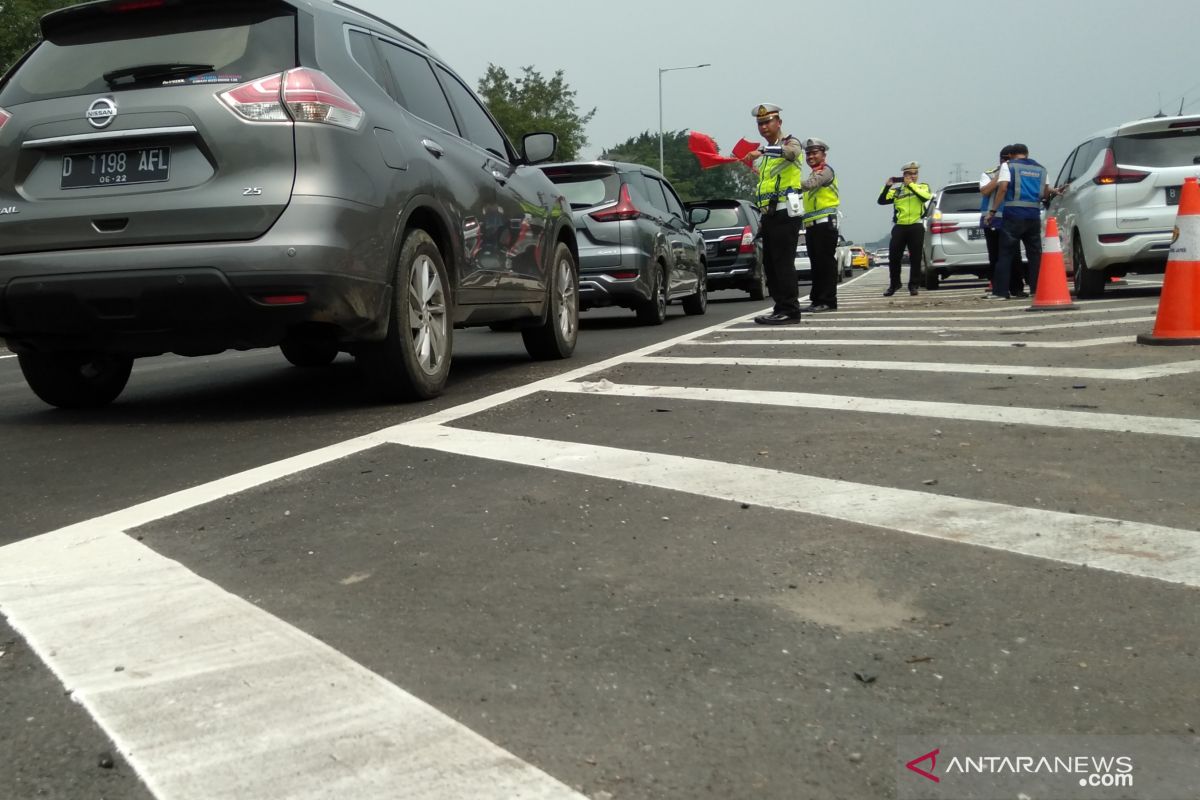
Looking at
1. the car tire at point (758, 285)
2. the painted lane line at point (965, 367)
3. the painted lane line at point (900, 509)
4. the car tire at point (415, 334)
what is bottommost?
the car tire at point (758, 285)

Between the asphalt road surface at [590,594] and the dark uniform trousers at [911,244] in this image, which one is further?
the dark uniform trousers at [911,244]

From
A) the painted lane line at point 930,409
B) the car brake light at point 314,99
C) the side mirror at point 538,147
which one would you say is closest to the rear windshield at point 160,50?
the car brake light at point 314,99

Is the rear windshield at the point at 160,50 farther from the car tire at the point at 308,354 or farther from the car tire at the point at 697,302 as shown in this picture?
the car tire at the point at 697,302

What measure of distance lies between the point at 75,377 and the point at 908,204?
13.4 metres

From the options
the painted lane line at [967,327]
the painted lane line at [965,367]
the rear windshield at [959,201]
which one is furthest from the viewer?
the rear windshield at [959,201]

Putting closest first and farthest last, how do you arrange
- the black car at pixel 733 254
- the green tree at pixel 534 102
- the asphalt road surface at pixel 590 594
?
the asphalt road surface at pixel 590 594 → the black car at pixel 733 254 → the green tree at pixel 534 102

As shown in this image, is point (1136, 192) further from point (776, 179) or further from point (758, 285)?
point (758, 285)

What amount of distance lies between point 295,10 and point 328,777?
4411 mm

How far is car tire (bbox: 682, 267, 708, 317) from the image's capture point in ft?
48.7

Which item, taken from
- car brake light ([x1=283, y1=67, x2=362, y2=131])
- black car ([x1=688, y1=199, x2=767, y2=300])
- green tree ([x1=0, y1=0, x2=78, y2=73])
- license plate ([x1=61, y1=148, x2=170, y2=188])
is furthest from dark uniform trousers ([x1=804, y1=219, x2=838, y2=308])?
green tree ([x1=0, y1=0, x2=78, y2=73])

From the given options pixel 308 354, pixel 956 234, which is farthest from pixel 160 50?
pixel 956 234

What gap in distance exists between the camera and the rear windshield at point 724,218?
20297 mm

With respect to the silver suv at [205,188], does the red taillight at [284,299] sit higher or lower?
lower

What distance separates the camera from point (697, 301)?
1495 cm
